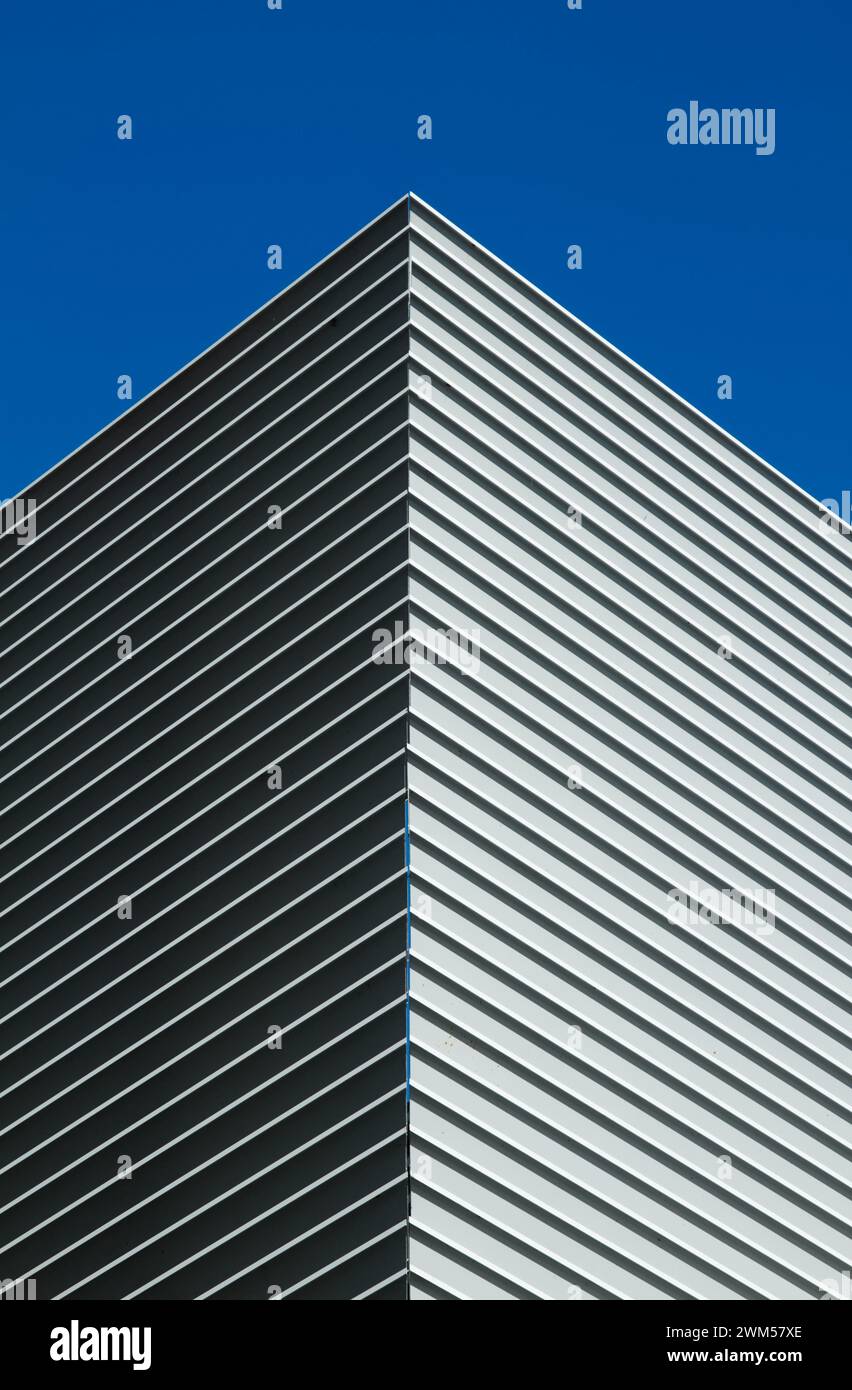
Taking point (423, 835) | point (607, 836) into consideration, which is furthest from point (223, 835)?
point (607, 836)

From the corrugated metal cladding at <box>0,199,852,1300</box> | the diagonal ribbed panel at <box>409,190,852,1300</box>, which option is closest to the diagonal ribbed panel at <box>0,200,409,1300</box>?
the corrugated metal cladding at <box>0,199,852,1300</box>

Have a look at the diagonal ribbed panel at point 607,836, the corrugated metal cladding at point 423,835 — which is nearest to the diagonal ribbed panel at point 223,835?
the corrugated metal cladding at point 423,835

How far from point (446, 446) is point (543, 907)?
384 cm

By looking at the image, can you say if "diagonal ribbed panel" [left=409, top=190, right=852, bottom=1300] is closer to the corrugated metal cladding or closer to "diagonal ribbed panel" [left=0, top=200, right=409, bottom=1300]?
the corrugated metal cladding

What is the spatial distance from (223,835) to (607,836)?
302 cm

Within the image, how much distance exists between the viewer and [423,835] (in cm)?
1166

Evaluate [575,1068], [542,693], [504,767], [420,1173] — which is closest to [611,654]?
[542,693]

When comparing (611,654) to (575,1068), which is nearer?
(575,1068)

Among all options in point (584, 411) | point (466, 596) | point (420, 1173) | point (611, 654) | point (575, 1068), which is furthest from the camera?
point (584, 411)

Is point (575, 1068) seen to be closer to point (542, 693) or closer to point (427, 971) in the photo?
point (427, 971)

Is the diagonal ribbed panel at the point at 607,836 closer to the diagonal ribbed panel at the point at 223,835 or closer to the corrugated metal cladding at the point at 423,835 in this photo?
the corrugated metal cladding at the point at 423,835

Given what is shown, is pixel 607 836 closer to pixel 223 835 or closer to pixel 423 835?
pixel 423 835

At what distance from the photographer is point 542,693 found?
42.6 feet

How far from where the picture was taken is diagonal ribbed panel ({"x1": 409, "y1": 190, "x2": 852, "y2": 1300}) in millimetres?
11398
